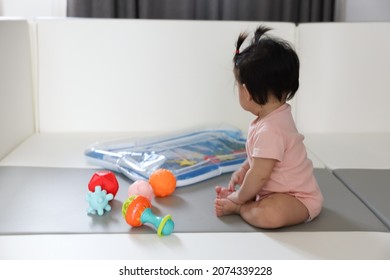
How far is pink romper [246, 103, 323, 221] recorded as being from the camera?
1108 mm

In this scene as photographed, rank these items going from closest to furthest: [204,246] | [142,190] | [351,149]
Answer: [204,246] < [142,190] < [351,149]

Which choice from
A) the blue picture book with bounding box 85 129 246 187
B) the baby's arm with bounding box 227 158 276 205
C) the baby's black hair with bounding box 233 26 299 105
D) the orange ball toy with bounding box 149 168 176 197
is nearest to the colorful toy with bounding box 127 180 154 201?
→ the orange ball toy with bounding box 149 168 176 197

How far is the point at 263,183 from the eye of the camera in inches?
44.5

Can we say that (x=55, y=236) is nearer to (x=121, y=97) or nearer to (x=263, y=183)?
(x=263, y=183)

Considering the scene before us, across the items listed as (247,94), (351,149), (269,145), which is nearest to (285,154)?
(269,145)

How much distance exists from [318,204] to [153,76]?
0.92 meters

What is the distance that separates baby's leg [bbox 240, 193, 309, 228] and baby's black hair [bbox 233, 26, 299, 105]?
21cm

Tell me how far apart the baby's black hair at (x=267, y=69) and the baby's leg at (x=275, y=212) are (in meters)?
0.21

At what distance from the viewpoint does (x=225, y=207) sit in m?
1.14

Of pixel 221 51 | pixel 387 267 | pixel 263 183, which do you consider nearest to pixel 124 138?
pixel 221 51

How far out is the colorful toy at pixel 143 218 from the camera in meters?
1.04

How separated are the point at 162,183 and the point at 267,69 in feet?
1.26

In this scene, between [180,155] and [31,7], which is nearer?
[180,155]

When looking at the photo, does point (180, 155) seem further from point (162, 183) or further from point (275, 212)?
point (275, 212)
